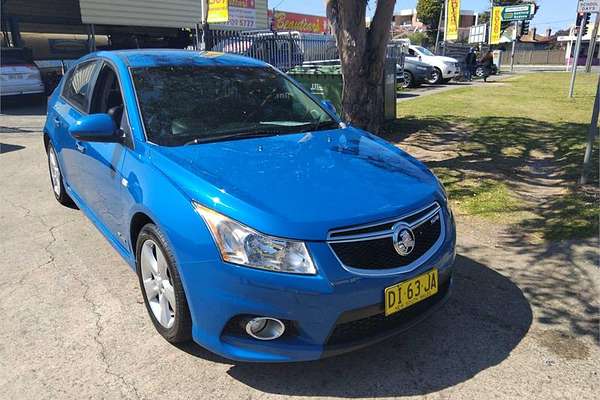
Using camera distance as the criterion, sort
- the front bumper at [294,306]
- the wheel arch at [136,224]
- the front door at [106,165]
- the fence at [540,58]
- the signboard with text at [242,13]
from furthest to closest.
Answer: the fence at [540,58]
the signboard with text at [242,13]
the front door at [106,165]
the wheel arch at [136,224]
the front bumper at [294,306]

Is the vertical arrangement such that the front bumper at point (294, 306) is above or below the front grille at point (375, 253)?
below

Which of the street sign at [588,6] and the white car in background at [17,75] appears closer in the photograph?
the street sign at [588,6]

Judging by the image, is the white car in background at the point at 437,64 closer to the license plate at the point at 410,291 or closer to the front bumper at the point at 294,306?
the license plate at the point at 410,291

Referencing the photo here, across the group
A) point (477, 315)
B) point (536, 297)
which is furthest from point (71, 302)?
point (536, 297)

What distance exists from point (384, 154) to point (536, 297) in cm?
149

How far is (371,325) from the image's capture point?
2.59 meters

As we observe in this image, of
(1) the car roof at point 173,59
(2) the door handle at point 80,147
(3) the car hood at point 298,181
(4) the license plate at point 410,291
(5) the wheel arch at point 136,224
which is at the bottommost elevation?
(4) the license plate at point 410,291

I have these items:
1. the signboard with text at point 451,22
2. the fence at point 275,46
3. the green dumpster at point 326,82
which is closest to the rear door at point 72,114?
the green dumpster at point 326,82

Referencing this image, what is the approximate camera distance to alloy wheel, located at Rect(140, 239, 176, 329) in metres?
2.83

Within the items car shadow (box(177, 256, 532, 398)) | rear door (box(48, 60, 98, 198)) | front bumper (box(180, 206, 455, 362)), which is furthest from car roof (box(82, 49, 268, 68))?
car shadow (box(177, 256, 532, 398))

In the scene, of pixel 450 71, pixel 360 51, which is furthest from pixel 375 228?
pixel 450 71

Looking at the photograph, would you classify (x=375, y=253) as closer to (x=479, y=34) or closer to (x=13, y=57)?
(x=13, y=57)

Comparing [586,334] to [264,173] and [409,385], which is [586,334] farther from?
[264,173]

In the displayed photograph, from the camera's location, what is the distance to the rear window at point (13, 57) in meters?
14.0
